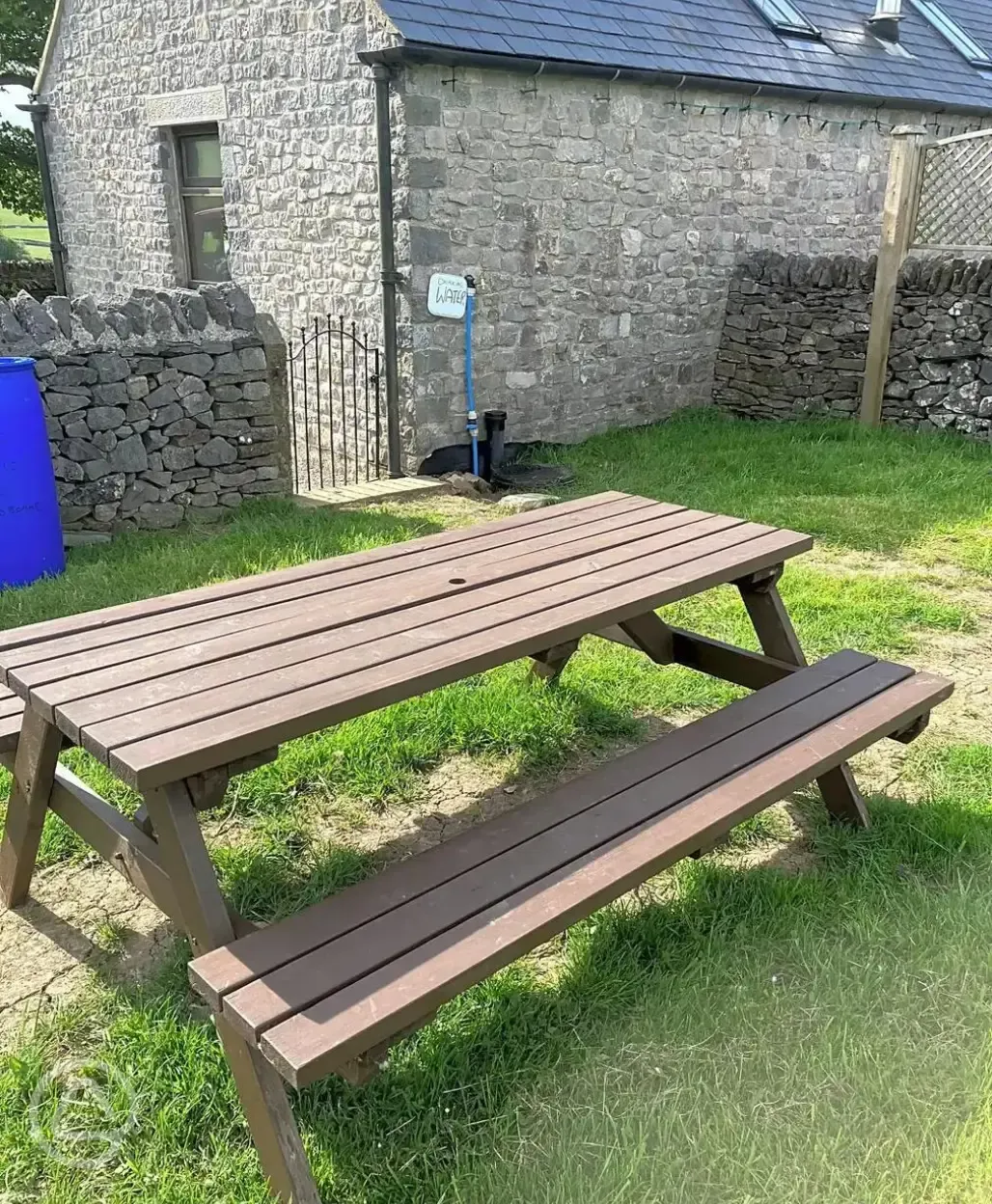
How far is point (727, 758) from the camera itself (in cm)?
254

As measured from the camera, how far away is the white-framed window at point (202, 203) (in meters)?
9.09

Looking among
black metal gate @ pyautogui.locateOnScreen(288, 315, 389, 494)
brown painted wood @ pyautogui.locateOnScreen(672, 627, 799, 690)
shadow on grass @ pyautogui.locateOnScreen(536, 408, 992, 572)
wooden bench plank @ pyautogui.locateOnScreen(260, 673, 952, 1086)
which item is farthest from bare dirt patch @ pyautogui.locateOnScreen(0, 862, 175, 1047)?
black metal gate @ pyautogui.locateOnScreen(288, 315, 389, 494)

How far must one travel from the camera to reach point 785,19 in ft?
32.7

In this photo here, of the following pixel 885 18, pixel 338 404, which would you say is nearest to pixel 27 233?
pixel 885 18

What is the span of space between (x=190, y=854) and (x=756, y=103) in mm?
8928

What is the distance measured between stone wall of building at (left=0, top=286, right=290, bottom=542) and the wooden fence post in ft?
16.0

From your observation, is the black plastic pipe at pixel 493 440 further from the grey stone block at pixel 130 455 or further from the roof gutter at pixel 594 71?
the grey stone block at pixel 130 455

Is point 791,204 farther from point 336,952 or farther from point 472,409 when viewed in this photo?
point 336,952

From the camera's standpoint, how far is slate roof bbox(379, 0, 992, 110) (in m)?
7.00

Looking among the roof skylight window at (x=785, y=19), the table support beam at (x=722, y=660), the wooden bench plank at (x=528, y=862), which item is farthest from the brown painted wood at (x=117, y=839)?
the roof skylight window at (x=785, y=19)

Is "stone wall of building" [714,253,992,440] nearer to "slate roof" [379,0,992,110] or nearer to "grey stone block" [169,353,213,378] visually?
"slate roof" [379,0,992,110]

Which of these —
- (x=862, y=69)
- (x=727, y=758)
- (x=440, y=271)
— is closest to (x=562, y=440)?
(x=440, y=271)

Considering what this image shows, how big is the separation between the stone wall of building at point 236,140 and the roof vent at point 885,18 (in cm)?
674

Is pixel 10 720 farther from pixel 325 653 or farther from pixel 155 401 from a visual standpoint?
pixel 155 401
